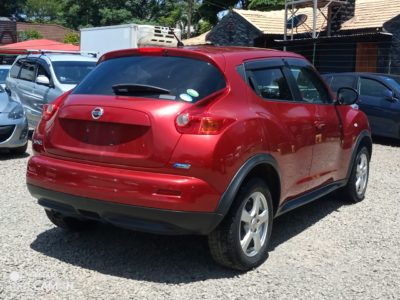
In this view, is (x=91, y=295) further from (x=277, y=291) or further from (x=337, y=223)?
(x=337, y=223)

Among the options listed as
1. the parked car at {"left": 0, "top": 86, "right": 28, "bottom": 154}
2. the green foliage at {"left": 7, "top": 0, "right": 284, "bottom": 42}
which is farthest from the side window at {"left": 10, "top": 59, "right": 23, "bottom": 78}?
the green foliage at {"left": 7, "top": 0, "right": 284, "bottom": 42}

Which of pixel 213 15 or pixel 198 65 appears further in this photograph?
pixel 213 15

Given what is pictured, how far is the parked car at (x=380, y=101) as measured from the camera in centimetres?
1128

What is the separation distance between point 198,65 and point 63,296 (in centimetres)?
191

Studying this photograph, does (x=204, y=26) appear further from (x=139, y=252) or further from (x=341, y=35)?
(x=139, y=252)

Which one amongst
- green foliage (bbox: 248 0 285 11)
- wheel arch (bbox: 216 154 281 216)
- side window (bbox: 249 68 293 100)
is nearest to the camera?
wheel arch (bbox: 216 154 281 216)

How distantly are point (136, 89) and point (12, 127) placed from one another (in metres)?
5.32

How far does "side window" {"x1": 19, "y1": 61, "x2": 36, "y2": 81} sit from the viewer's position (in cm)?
1142

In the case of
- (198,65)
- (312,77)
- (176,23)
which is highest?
(198,65)

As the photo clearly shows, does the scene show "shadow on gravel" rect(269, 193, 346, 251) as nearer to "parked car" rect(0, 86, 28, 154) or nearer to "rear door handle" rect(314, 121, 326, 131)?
"rear door handle" rect(314, 121, 326, 131)

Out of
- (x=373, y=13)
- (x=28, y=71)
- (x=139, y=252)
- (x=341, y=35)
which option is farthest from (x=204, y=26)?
(x=139, y=252)

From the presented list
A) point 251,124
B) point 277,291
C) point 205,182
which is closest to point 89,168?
point 205,182

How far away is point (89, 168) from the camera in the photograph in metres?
4.03

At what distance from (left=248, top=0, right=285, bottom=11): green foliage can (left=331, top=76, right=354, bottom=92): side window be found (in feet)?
69.4
